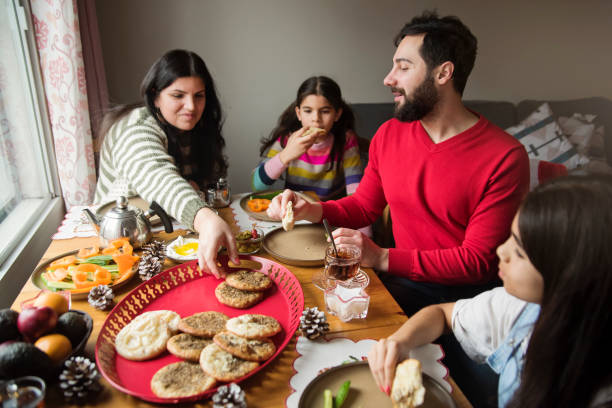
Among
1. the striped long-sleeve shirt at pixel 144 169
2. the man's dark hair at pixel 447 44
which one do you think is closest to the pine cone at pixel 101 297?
the striped long-sleeve shirt at pixel 144 169

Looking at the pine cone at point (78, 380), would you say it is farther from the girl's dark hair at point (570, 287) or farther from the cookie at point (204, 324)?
the girl's dark hair at point (570, 287)

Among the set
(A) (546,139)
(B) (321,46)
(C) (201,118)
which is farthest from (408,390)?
A: (A) (546,139)

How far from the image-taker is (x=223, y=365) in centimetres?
83

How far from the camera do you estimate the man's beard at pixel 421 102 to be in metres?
1.62

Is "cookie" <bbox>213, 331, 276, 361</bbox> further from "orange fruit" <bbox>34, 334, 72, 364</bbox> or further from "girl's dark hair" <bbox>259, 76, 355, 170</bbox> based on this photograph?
"girl's dark hair" <bbox>259, 76, 355, 170</bbox>

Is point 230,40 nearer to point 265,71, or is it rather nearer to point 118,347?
point 265,71

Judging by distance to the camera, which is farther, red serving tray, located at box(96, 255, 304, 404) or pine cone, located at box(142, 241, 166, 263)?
pine cone, located at box(142, 241, 166, 263)

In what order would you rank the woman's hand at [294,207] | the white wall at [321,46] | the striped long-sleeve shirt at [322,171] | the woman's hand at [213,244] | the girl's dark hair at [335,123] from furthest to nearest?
the white wall at [321,46] → the striped long-sleeve shirt at [322,171] → the girl's dark hair at [335,123] → the woman's hand at [294,207] → the woman's hand at [213,244]

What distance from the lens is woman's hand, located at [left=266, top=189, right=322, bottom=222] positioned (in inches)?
61.5

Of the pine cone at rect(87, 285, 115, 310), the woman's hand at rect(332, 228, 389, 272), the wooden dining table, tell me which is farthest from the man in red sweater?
the pine cone at rect(87, 285, 115, 310)

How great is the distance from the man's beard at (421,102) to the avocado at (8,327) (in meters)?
1.47

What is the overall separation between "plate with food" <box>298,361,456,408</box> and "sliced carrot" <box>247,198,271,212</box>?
1104mm

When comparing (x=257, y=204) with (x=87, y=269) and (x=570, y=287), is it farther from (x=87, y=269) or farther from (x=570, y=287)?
(x=570, y=287)

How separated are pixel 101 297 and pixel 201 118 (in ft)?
4.29
